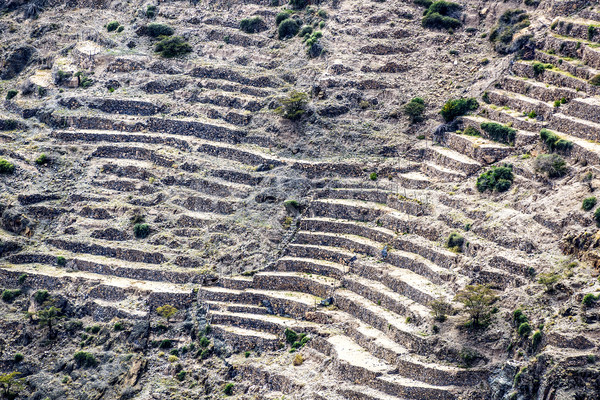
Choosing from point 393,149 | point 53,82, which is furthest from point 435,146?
point 53,82

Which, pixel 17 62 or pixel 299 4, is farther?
pixel 17 62

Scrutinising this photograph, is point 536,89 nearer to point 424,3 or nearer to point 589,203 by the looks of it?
point 589,203

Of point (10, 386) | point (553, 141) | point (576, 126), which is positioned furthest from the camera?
point (10, 386)

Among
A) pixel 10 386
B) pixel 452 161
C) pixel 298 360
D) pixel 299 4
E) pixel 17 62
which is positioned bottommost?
pixel 10 386

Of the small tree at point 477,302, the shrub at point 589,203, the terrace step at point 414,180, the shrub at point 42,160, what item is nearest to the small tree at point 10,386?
the shrub at point 42,160

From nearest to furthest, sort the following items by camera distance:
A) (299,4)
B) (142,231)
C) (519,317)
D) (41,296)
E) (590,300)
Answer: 1. (590,300)
2. (519,317)
3. (41,296)
4. (142,231)
5. (299,4)

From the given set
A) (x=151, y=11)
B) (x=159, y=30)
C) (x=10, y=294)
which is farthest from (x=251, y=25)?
(x=10, y=294)

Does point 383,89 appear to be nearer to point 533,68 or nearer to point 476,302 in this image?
point 533,68
